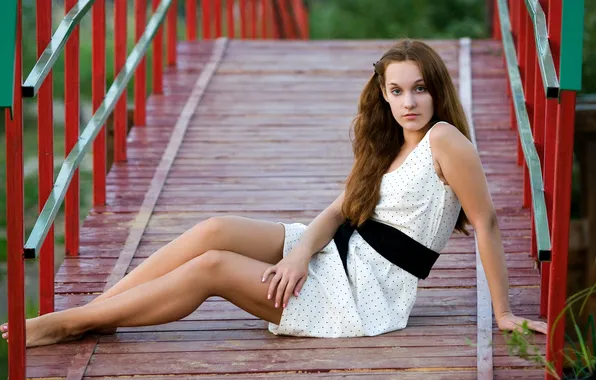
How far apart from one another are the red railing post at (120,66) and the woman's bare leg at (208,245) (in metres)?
1.58

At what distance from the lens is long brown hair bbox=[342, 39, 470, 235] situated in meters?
2.98

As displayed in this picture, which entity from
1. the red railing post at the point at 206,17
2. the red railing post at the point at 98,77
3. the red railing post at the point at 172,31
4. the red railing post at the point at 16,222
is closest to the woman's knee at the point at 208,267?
the red railing post at the point at 16,222

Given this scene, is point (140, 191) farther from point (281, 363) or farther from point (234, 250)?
point (281, 363)

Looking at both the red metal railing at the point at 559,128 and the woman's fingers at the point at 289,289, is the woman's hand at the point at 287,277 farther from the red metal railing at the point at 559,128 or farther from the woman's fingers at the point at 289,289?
the red metal railing at the point at 559,128

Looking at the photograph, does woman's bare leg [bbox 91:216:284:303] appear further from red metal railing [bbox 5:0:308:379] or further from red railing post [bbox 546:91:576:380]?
red railing post [bbox 546:91:576:380]

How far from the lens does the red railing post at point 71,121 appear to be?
3574 mm

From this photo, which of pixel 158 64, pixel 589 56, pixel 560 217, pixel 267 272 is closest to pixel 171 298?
pixel 267 272

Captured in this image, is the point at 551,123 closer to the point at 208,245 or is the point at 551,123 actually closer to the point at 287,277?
the point at 287,277

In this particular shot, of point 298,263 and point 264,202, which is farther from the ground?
point 298,263

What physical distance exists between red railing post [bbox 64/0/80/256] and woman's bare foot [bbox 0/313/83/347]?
709mm

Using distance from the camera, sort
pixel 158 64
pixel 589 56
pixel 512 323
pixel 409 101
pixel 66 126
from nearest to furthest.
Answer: pixel 512 323
pixel 409 101
pixel 66 126
pixel 158 64
pixel 589 56

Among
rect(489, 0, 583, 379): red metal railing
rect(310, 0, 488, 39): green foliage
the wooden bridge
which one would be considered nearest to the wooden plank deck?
the wooden bridge

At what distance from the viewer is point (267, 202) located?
4.13 m

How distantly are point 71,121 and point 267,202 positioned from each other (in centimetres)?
85
